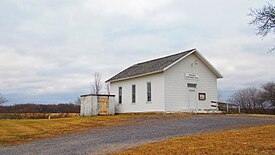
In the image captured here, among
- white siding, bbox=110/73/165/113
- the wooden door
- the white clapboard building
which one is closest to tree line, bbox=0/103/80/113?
white siding, bbox=110/73/165/113

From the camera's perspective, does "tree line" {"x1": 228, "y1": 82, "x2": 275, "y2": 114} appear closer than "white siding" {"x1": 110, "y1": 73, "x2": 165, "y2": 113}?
No

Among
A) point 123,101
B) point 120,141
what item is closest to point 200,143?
point 120,141

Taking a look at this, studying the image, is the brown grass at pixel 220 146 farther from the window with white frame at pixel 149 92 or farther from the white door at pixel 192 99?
the window with white frame at pixel 149 92

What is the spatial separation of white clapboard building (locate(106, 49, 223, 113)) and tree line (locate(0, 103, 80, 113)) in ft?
62.6

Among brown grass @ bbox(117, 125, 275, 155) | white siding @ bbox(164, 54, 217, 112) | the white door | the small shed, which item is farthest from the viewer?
the small shed

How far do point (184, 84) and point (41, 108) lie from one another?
2778 centimetres

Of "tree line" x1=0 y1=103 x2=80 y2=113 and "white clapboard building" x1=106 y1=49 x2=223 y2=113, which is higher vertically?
"white clapboard building" x1=106 y1=49 x2=223 y2=113

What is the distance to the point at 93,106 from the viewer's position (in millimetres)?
26516

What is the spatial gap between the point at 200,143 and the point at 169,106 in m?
14.8

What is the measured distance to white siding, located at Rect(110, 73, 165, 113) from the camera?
25252 mm

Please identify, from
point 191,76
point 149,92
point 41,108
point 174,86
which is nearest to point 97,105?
point 149,92

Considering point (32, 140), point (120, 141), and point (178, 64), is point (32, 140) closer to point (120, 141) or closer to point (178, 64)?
point (120, 141)

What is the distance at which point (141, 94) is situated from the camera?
2725 centimetres

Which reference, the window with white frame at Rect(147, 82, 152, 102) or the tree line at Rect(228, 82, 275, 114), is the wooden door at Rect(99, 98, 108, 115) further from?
the tree line at Rect(228, 82, 275, 114)
